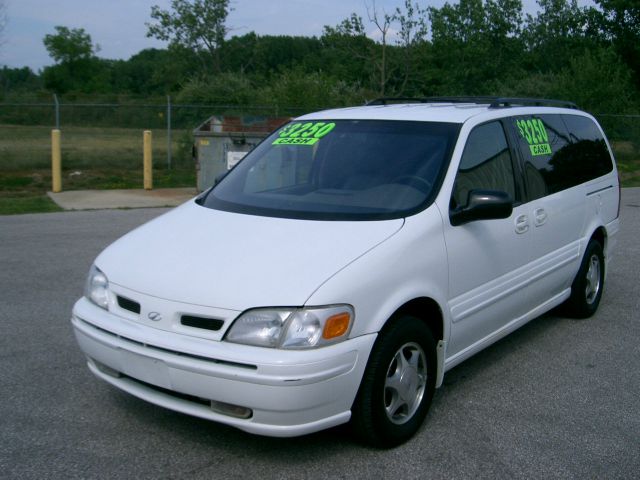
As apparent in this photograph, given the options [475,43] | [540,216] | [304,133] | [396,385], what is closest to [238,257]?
[396,385]

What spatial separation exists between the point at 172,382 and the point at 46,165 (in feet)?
53.5

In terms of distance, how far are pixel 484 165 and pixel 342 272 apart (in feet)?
5.37

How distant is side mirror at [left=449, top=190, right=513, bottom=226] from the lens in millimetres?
4234

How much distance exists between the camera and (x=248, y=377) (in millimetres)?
3334

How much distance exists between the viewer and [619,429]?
165 inches

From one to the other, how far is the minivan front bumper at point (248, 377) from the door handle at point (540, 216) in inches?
81.1

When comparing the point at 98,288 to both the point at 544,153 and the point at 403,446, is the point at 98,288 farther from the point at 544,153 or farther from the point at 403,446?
the point at 544,153

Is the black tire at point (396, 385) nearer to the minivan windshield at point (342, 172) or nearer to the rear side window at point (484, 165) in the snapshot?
the minivan windshield at point (342, 172)

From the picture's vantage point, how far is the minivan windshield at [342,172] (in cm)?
432

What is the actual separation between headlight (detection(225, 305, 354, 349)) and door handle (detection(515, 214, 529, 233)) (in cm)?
193

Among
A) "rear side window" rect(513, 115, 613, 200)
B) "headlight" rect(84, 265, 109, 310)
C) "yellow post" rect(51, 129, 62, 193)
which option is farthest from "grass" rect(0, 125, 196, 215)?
"rear side window" rect(513, 115, 613, 200)

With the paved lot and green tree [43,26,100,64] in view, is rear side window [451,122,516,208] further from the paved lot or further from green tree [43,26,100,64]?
green tree [43,26,100,64]

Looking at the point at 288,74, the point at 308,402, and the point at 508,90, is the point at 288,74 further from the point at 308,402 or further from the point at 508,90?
the point at 308,402

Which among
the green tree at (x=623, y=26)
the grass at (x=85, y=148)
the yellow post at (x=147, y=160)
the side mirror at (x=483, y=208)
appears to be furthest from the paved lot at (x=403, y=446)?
the green tree at (x=623, y=26)
